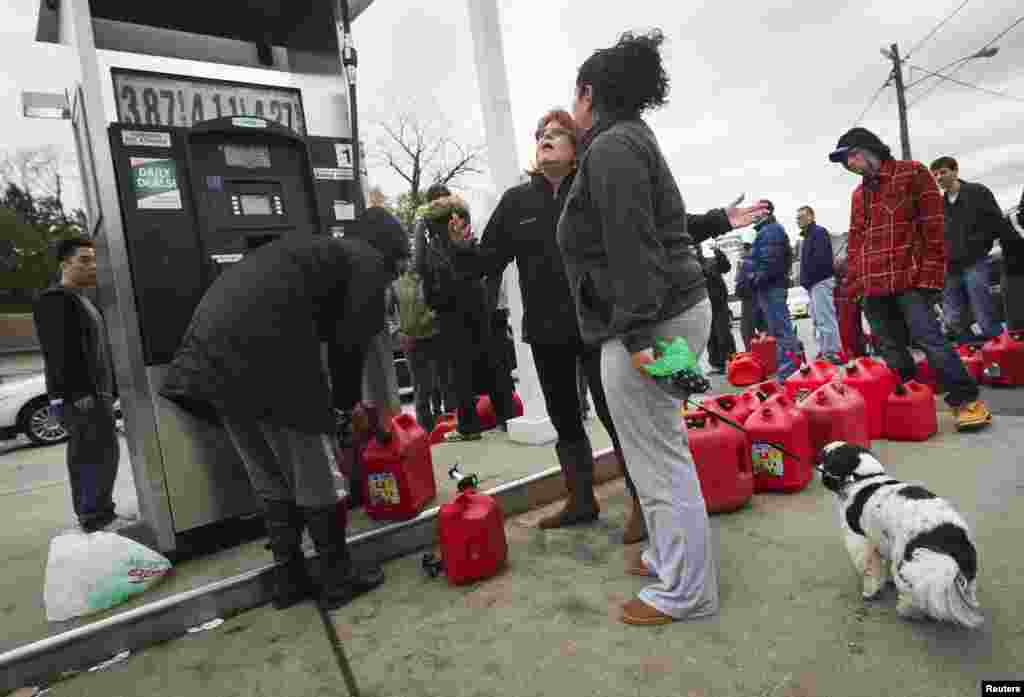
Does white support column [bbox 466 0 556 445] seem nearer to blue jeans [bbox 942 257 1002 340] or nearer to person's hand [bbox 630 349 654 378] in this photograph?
person's hand [bbox 630 349 654 378]

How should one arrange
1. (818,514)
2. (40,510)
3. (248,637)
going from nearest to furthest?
(248,637)
(818,514)
(40,510)

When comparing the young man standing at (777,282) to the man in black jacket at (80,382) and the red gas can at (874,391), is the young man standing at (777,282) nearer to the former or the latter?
the red gas can at (874,391)

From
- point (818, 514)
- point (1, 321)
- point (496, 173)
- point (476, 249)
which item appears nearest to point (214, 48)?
point (496, 173)

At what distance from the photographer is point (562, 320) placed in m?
2.63

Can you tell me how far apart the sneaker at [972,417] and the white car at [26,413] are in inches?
387

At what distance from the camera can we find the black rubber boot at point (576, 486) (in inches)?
112

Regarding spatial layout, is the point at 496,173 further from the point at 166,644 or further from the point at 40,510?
the point at 40,510

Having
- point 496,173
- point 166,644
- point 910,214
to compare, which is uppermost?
point 496,173

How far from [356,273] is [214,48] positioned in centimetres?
242

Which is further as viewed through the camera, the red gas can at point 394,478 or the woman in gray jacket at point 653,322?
the red gas can at point 394,478

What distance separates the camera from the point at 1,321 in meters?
27.0

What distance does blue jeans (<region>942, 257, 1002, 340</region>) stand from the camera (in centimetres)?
559

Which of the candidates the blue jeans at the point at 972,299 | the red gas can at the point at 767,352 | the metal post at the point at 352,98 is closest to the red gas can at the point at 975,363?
the blue jeans at the point at 972,299

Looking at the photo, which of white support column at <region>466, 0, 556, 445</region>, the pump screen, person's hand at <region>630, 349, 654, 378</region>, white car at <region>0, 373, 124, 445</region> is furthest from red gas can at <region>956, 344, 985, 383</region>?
white car at <region>0, 373, 124, 445</region>
